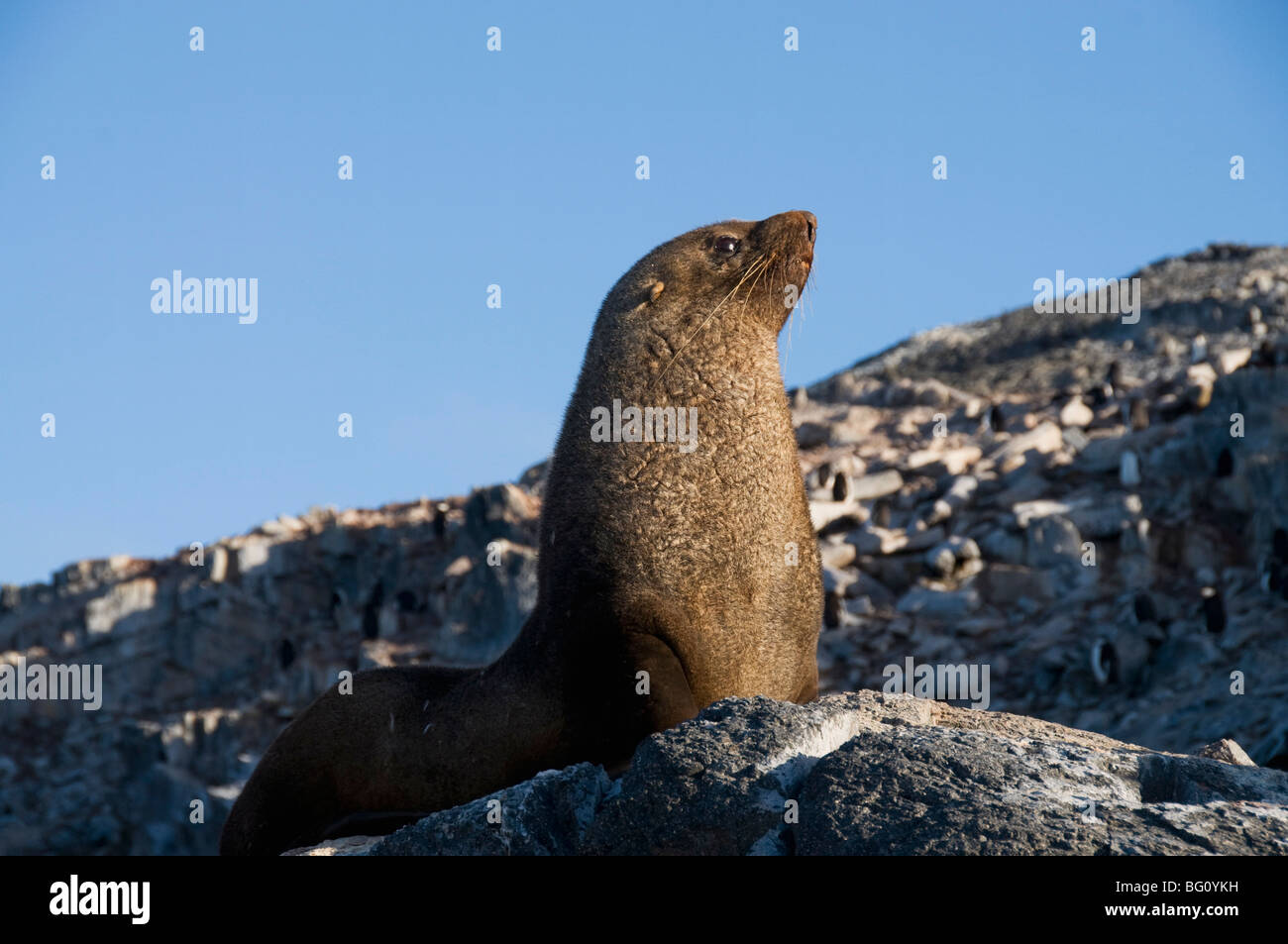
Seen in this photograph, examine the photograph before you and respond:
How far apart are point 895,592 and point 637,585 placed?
1759 cm

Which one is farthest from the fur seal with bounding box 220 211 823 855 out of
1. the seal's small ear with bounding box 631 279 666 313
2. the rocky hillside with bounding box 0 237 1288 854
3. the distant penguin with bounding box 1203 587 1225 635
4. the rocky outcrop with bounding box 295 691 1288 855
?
the distant penguin with bounding box 1203 587 1225 635

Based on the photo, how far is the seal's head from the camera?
672cm

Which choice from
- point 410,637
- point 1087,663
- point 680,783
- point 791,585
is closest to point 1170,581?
point 1087,663

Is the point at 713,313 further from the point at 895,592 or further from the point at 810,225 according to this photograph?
the point at 895,592

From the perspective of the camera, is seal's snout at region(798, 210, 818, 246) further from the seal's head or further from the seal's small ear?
the seal's small ear

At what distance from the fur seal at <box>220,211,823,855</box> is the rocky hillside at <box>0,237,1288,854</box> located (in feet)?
28.7

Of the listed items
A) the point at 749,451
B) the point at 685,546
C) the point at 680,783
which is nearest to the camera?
the point at 680,783

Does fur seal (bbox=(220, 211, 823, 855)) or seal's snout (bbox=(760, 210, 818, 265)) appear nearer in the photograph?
fur seal (bbox=(220, 211, 823, 855))

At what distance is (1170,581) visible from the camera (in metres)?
21.3

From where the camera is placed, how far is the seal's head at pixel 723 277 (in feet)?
22.1
